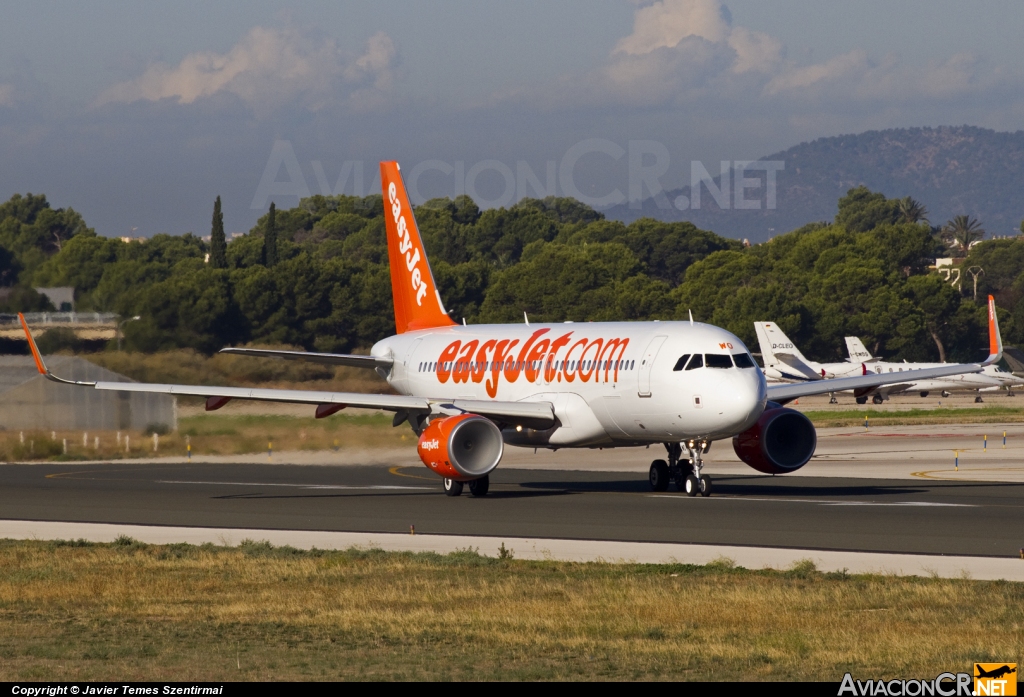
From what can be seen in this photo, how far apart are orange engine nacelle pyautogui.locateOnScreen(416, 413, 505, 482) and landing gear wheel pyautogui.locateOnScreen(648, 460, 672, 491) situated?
14.5 ft

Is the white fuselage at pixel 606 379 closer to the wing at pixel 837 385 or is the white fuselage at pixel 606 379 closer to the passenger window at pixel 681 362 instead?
the passenger window at pixel 681 362

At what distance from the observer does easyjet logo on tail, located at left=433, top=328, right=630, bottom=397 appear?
33.7 m

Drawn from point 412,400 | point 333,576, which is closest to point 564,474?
point 412,400

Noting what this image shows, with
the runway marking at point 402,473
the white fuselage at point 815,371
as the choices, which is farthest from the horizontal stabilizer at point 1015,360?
the runway marking at point 402,473

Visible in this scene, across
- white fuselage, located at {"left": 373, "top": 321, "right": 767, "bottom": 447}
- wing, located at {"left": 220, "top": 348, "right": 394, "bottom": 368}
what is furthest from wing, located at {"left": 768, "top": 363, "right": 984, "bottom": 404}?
wing, located at {"left": 220, "top": 348, "right": 394, "bottom": 368}

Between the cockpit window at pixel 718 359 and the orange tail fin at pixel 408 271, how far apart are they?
1380 cm

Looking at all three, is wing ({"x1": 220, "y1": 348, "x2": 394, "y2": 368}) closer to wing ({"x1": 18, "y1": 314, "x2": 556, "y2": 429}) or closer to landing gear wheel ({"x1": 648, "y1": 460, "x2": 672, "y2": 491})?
wing ({"x1": 18, "y1": 314, "x2": 556, "y2": 429})

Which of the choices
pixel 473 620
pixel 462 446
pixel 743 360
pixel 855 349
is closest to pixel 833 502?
pixel 743 360

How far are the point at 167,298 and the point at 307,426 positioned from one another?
31.0 ft

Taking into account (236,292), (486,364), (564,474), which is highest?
(236,292)

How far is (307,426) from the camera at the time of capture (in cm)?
4678

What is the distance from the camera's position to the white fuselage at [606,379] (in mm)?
30922

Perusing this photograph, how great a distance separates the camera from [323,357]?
125ft

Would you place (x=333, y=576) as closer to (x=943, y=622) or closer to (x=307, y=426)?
(x=943, y=622)
